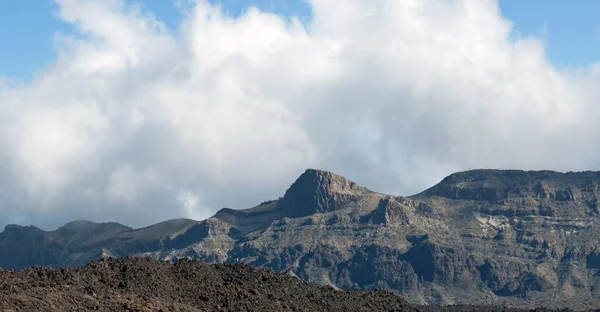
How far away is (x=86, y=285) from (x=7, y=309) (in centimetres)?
1643

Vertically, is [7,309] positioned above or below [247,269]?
below

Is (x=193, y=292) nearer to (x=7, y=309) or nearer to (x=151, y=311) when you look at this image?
(x=151, y=311)

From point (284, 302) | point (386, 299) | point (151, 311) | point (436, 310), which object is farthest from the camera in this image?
point (436, 310)

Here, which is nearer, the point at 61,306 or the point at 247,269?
the point at 61,306

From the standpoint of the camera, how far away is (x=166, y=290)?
10538 centimetres

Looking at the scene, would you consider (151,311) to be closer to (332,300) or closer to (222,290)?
(222,290)

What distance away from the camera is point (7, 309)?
83.9 meters

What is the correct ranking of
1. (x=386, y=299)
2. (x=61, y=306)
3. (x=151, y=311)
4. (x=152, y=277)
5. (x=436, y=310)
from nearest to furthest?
(x=61, y=306)
(x=151, y=311)
(x=152, y=277)
(x=386, y=299)
(x=436, y=310)

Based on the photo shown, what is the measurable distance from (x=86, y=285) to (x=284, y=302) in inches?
864

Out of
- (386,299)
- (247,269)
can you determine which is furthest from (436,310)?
(247,269)

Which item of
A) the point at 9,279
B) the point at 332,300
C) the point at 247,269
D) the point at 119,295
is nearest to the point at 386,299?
the point at 332,300

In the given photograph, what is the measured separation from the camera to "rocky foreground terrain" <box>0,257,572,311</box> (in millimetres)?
92188

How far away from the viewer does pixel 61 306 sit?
293ft

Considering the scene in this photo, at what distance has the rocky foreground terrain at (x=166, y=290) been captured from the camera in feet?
302
